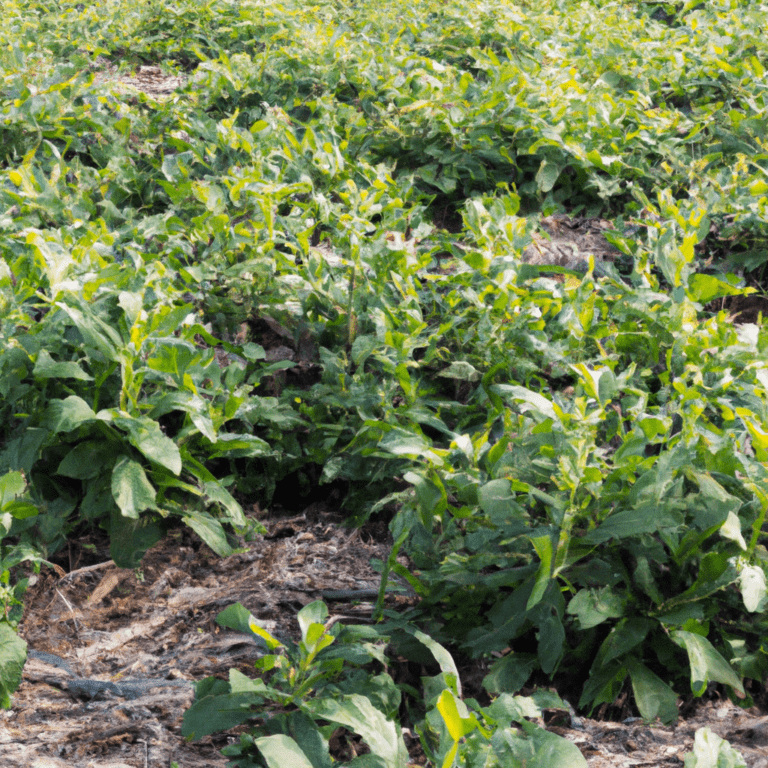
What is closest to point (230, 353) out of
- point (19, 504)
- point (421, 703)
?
point (19, 504)

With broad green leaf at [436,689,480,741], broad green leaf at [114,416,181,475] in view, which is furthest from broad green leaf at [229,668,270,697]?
broad green leaf at [114,416,181,475]

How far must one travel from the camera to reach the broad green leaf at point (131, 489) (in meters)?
2.01

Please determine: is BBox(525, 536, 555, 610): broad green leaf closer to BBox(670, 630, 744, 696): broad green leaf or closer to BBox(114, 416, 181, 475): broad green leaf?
BBox(670, 630, 744, 696): broad green leaf

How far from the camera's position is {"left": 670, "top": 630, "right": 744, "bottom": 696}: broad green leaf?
1.62 m

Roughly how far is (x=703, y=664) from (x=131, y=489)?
4.89ft

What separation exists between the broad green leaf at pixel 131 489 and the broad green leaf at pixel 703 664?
139 centimetres

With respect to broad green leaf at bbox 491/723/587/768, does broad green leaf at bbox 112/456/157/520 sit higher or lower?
lower

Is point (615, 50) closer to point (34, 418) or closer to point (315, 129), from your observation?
point (315, 129)

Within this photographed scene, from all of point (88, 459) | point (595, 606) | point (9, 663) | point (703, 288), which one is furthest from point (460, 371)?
point (9, 663)

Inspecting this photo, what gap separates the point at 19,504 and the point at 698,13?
5.85 m

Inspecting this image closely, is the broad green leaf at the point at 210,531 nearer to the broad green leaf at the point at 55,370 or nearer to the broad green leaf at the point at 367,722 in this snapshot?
the broad green leaf at the point at 55,370

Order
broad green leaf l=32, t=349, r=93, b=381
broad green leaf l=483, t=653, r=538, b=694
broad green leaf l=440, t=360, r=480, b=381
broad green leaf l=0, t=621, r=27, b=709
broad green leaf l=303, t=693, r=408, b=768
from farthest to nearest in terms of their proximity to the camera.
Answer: broad green leaf l=440, t=360, r=480, b=381 < broad green leaf l=32, t=349, r=93, b=381 < broad green leaf l=483, t=653, r=538, b=694 < broad green leaf l=0, t=621, r=27, b=709 < broad green leaf l=303, t=693, r=408, b=768

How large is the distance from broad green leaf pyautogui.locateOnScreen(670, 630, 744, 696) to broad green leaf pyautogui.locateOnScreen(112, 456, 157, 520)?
139 centimetres

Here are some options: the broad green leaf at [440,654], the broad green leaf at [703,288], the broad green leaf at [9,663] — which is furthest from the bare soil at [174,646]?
the broad green leaf at [703,288]
